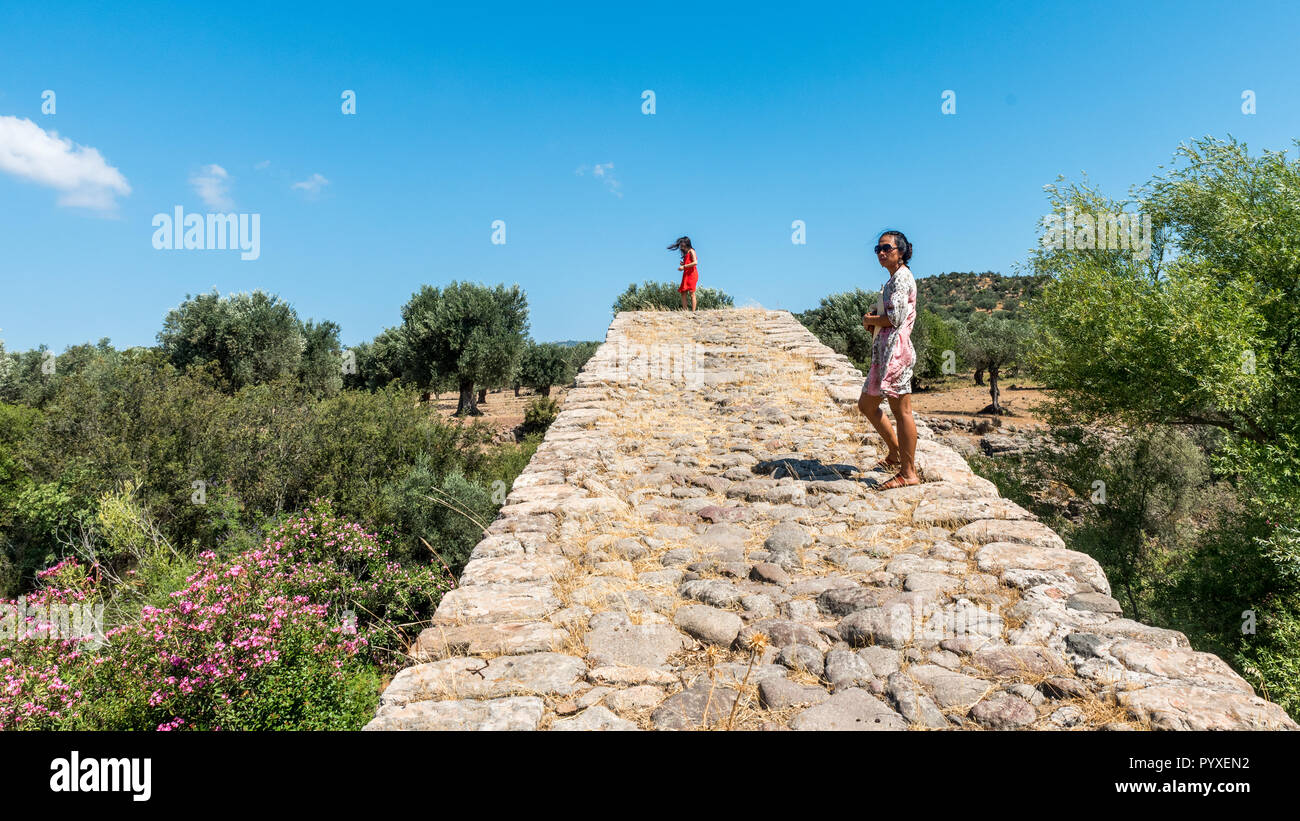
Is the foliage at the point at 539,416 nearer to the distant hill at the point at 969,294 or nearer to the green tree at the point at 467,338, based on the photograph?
the green tree at the point at 467,338

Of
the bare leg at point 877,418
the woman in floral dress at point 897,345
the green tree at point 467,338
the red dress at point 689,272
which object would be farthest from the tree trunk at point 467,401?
the woman in floral dress at point 897,345

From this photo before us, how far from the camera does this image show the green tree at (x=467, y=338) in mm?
24047

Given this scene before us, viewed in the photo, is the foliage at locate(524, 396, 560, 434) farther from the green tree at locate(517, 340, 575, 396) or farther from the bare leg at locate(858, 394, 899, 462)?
the bare leg at locate(858, 394, 899, 462)

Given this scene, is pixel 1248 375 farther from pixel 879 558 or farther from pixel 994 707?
pixel 994 707

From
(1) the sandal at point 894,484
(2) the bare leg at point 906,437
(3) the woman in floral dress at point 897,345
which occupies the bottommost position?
(1) the sandal at point 894,484

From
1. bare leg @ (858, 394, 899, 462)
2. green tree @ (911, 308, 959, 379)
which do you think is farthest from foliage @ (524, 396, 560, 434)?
green tree @ (911, 308, 959, 379)

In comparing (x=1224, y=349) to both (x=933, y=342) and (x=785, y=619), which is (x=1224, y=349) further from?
(x=933, y=342)

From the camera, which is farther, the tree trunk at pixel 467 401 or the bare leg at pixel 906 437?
the tree trunk at pixel 467 401

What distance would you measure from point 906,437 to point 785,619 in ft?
7.08

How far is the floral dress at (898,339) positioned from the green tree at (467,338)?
69.8ft

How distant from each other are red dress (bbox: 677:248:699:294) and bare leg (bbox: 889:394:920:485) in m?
9.17

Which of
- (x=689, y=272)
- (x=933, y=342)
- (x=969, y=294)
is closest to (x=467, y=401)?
(x=689, y=272)
